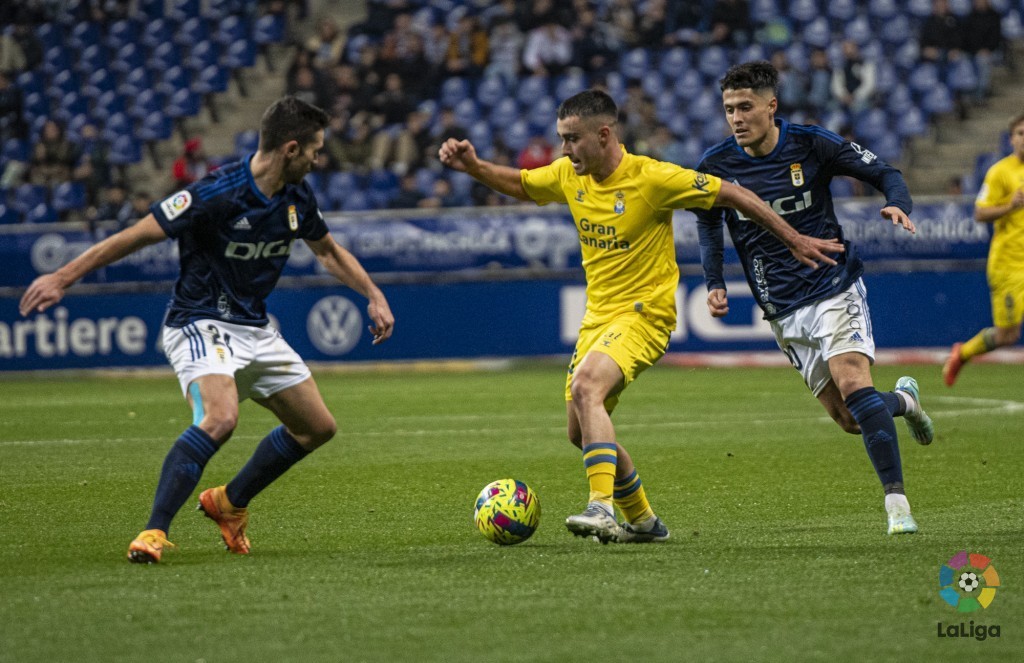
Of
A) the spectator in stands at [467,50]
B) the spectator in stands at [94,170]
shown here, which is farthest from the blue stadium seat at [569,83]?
the spectator in stands at [94,170]

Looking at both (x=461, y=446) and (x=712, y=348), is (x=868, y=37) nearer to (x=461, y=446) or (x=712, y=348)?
(x=712, y=348)

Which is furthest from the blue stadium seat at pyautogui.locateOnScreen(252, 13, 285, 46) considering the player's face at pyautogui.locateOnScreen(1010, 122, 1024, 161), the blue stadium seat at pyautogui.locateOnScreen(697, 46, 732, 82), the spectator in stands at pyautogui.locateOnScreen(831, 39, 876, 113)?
the player's face at pyautogui.locateOnScreen(1010, 122, 1024, 161)

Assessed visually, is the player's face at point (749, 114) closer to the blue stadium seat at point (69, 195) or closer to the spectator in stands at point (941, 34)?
the spectator in stands at point (941, 34)

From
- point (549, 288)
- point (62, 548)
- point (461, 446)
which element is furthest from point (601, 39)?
point (62, 548)

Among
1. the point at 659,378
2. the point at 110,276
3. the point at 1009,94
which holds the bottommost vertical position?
the point at 659,378

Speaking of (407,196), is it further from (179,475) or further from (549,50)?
(179,475)

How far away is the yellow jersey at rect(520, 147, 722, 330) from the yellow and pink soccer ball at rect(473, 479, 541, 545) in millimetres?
876

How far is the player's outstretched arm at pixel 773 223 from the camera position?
6.56 metres

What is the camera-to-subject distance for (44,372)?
741 inches

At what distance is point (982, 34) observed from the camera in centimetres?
2233

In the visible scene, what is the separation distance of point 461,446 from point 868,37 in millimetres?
14596

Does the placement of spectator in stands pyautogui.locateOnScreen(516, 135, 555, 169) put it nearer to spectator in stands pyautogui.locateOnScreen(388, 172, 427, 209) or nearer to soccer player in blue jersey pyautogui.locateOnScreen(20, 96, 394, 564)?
spectator in stands pyautogui.locateOnScreen(388, 172, 427, 209)

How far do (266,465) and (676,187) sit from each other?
2158 mm

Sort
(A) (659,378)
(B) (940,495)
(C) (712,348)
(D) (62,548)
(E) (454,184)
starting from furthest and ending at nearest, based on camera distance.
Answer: (E) (454,184), (C) (712,348), (A) (659,378), (B) (940,495), (D) (62,548)
